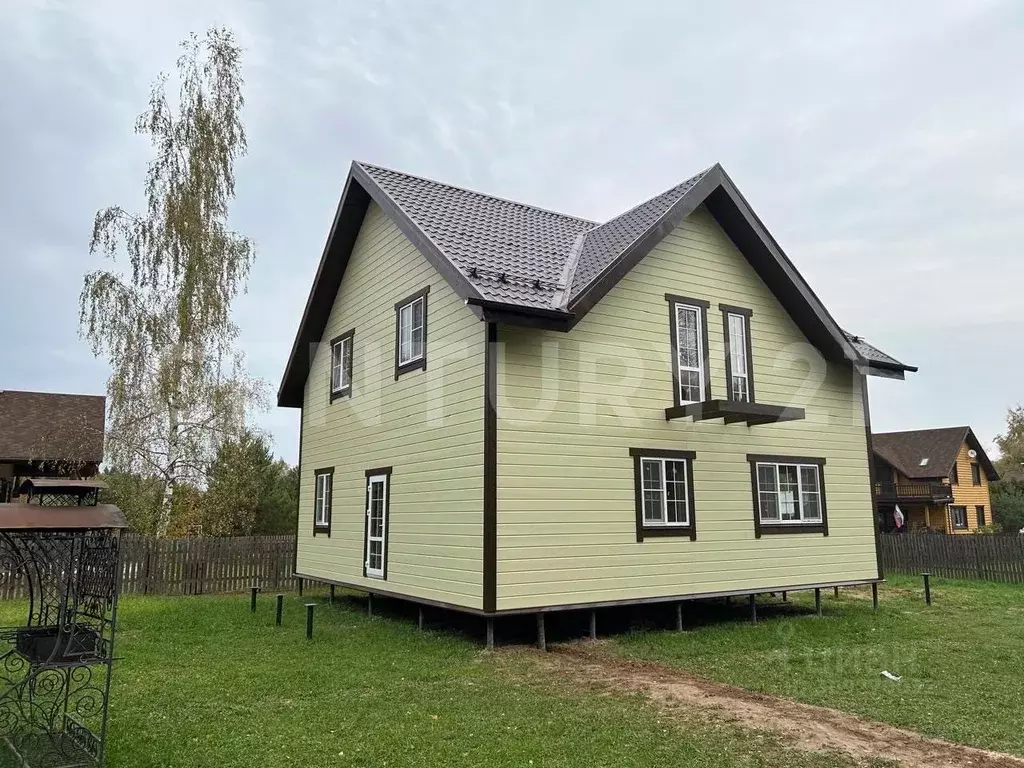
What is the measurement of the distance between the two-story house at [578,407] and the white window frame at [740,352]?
0.04 meters

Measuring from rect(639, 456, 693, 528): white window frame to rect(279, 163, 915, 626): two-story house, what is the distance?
0.04 metres

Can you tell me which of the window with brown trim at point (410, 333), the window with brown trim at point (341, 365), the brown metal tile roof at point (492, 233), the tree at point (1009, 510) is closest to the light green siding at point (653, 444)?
the brown metal tile roof at point (492, 233)

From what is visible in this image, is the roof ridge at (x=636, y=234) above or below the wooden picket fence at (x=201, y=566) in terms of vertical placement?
above

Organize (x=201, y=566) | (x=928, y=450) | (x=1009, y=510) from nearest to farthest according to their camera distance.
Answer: (x=201, y=566), (x=1009, y=510), (x=928, y=450)

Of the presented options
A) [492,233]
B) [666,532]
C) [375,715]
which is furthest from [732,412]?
[375,715]

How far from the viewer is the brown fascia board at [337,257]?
11625mm

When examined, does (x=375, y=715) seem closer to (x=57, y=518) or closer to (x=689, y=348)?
(x=57, y=518)

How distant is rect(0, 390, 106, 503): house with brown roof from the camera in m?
20.6

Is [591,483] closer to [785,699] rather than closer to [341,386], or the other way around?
[785,699]

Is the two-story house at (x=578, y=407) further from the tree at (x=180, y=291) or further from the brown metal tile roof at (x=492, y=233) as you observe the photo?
the tree at (x=180, y=291)

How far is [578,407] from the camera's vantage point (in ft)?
35.4

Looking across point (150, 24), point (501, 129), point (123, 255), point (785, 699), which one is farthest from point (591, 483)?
point (123, 255)

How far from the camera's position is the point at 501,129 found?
18.0m

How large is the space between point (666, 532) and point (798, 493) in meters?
3.50
